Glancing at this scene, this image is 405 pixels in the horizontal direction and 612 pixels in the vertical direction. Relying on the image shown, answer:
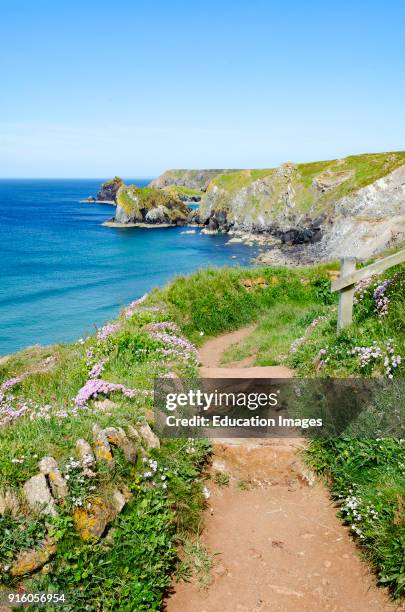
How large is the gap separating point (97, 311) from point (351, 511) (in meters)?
38.2

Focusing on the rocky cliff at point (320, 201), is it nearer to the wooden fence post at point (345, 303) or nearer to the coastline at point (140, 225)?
the coastline at point (140, 225)

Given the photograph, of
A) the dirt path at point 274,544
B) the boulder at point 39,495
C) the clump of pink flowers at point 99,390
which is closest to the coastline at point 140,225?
the clump of pink flowers at point 99,390

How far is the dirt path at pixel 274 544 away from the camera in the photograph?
5422 millimetres

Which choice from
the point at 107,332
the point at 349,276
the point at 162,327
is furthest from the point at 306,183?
the point at 349,276

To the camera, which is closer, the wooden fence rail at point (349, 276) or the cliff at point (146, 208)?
the wooden fence rail at point (349, 276)

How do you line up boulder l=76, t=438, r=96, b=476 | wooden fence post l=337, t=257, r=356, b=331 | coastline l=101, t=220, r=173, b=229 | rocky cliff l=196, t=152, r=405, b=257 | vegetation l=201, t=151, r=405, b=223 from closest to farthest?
boulder l=76, t=438, r=96, b=476 → wooden fence post l=337, t=257, r=356, b=331 → rocky cliff l=196, t=152, r=405, b=257 → vegetation l=201, t=151, r=405, b=223 → coastline l=101, t=220, r=173, b=229

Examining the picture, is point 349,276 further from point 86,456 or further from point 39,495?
point 39,495

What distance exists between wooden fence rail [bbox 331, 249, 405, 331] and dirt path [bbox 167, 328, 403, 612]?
10.3ft

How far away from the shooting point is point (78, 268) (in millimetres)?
62219

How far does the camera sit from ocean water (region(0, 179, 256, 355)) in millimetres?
39656

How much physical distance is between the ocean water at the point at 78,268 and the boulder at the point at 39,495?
17.9 meters

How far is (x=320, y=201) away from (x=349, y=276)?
70.3 meters

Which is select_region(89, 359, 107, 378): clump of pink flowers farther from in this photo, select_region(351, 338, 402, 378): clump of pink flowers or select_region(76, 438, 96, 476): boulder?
select_region(351, 338, 402, 378): clump of pink flowers

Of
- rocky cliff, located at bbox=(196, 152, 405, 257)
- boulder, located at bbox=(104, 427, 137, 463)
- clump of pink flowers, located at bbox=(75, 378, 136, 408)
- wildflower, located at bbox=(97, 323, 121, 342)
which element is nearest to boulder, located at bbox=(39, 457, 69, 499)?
boulder, located at bbox=(104, 427, 137, 463)
